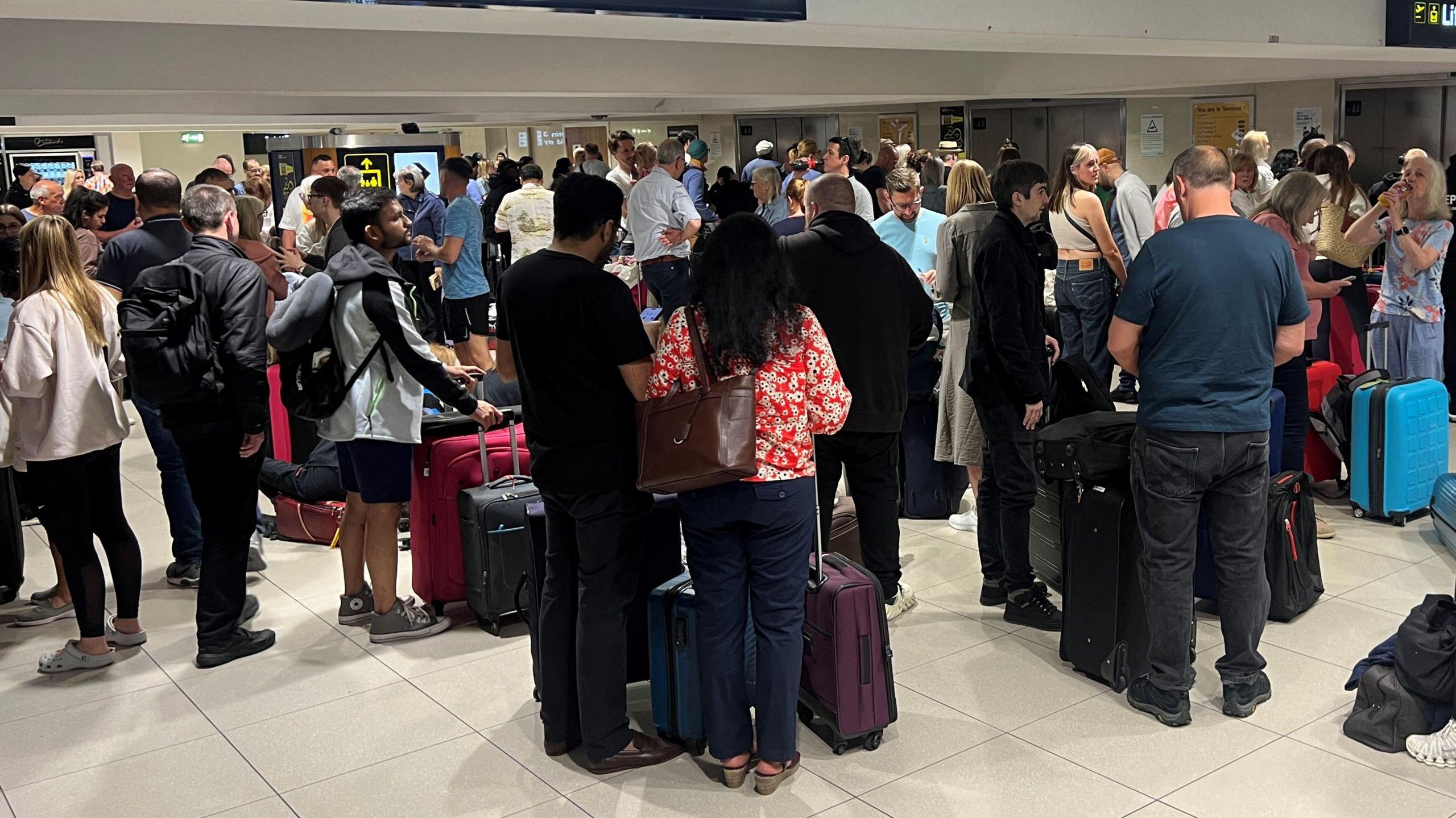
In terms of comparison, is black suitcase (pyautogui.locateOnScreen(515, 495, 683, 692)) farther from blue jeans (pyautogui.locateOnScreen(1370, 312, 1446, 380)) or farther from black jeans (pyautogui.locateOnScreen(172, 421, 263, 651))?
blue jeans (pyautogui.locateOnScreen(1370, 312, 1446, 380))

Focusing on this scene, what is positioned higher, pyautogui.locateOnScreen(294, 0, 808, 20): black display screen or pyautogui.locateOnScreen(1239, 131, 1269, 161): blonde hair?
pyautogui.locateOnScreen(294, 0, 808, 20): black display screen

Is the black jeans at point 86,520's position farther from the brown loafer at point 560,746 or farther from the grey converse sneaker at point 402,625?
the brown loafer at point 560,746

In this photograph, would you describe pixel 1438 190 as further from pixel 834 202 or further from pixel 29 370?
pixel 29 370

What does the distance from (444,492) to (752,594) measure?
67.7 inches

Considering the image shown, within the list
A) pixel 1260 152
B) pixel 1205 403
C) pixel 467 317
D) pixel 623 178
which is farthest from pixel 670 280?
pixel 1205 403

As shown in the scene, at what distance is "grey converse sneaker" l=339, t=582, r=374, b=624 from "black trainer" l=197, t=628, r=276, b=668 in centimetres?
28

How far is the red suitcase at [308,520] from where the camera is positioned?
228 inches

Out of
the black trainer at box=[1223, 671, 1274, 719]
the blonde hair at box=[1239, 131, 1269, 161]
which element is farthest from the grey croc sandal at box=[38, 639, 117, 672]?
the blonde hair at box=[1239, 131, 1269, 161]

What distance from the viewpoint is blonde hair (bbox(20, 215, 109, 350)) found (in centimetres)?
432

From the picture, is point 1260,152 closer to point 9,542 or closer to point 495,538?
point 495,538

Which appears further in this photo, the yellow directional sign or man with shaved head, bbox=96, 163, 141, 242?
the yellow directional sign

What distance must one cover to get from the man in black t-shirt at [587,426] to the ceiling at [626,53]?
98 centimetres

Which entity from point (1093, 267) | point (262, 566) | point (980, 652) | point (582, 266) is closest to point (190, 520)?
point (262, 566)

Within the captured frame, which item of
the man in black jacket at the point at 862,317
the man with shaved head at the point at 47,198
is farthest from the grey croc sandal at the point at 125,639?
the man with shaved head at the point at 47,198
